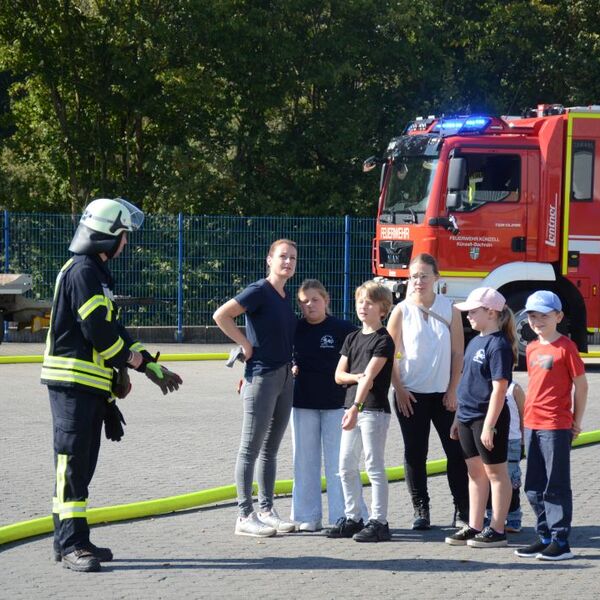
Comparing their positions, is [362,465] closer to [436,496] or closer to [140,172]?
[436,496]

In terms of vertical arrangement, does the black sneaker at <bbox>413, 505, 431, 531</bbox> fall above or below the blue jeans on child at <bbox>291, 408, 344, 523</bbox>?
below

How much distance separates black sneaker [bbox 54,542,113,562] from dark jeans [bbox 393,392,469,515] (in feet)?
6.47

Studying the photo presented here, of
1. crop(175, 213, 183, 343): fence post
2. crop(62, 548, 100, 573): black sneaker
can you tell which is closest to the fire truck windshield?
crop(175, 213, 183, 343): fence post

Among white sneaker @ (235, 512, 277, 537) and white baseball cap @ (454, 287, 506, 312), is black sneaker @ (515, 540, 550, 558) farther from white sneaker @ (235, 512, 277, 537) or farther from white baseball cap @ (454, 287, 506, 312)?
white sneaker @ (235, 512, 277, 537)

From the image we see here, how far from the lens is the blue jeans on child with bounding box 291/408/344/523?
764 centimetres

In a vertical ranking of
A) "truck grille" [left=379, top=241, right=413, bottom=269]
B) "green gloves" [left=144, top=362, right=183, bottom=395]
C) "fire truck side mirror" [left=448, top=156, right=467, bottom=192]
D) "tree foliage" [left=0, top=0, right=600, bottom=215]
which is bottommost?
"green gloves" [left=144, top=362, right=183, bottom=395]

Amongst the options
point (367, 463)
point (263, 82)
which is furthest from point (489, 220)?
point (263, 82)

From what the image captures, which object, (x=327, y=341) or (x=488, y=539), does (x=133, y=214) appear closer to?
(x=327, y=341)

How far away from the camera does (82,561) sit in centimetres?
649

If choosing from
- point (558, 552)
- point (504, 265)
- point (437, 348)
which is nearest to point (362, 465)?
point (437, 348)

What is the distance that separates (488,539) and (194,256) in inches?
554

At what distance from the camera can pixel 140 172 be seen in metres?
29.9

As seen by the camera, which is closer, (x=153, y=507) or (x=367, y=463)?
(x=367, y=463)

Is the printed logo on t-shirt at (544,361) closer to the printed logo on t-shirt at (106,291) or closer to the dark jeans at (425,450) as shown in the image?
the dark jeans at (425,450)
